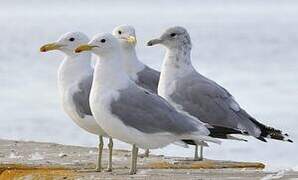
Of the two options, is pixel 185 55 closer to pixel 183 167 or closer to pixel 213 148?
pixel 183 167

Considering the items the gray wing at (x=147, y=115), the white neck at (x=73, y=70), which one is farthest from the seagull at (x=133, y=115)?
the white neck at (x=73, y=70)

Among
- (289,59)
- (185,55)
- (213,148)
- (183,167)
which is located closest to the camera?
(183,167)

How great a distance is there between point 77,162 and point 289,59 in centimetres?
1822

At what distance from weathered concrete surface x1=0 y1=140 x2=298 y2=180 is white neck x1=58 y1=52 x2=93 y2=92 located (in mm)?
596

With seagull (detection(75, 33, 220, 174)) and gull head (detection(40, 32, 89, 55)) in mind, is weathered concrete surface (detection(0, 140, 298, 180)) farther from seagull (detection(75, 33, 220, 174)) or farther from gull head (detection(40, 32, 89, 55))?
gull head (detection(40, 32, 89, 55))

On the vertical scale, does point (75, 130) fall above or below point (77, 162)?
above

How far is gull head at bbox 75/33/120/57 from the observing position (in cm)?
742

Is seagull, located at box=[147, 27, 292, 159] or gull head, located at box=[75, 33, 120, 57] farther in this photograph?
seagull, located at box=[147, 27, 292, 159]

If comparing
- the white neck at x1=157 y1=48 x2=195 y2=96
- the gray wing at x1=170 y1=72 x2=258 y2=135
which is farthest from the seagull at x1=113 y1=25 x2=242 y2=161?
the gray wing at x1=170 y1=72 x2=258 y2=135

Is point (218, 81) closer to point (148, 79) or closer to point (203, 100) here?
point (148, 79)

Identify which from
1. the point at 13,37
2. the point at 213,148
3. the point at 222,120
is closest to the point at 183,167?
the point at 222,120

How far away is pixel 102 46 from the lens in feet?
24.3

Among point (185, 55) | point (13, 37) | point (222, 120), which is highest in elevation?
point (13, 37)

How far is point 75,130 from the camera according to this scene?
1416cm
